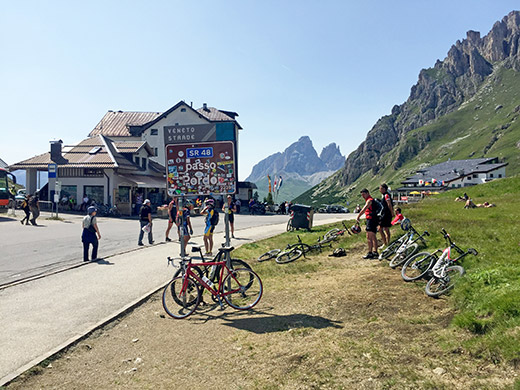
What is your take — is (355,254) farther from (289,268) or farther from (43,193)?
(43,193)

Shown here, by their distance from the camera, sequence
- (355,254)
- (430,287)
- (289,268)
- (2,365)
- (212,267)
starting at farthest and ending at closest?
(355,254)
(289,268)
(212,267)
(430,287)
(2,365)

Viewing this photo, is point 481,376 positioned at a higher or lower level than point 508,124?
lower

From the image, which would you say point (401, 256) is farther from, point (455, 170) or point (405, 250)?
point (455, 170)

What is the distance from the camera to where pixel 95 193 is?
3725 cm

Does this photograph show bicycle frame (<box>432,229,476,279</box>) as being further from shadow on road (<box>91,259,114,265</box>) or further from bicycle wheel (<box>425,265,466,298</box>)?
shadow on road (<box>91,259,114,265</box>)

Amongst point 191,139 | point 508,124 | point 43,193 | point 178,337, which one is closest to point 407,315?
point 178,337

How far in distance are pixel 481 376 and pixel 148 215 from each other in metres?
14.2

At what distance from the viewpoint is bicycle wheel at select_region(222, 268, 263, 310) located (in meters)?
7.58

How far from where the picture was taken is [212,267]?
7.72 m

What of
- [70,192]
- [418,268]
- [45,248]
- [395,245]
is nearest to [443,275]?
[418,268]

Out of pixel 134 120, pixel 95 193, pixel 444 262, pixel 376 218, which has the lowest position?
pixel 444 262

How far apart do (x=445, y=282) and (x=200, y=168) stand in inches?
193

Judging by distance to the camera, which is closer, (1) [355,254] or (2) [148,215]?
(1) [355,254]

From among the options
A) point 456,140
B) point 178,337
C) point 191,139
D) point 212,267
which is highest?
point 456,140
